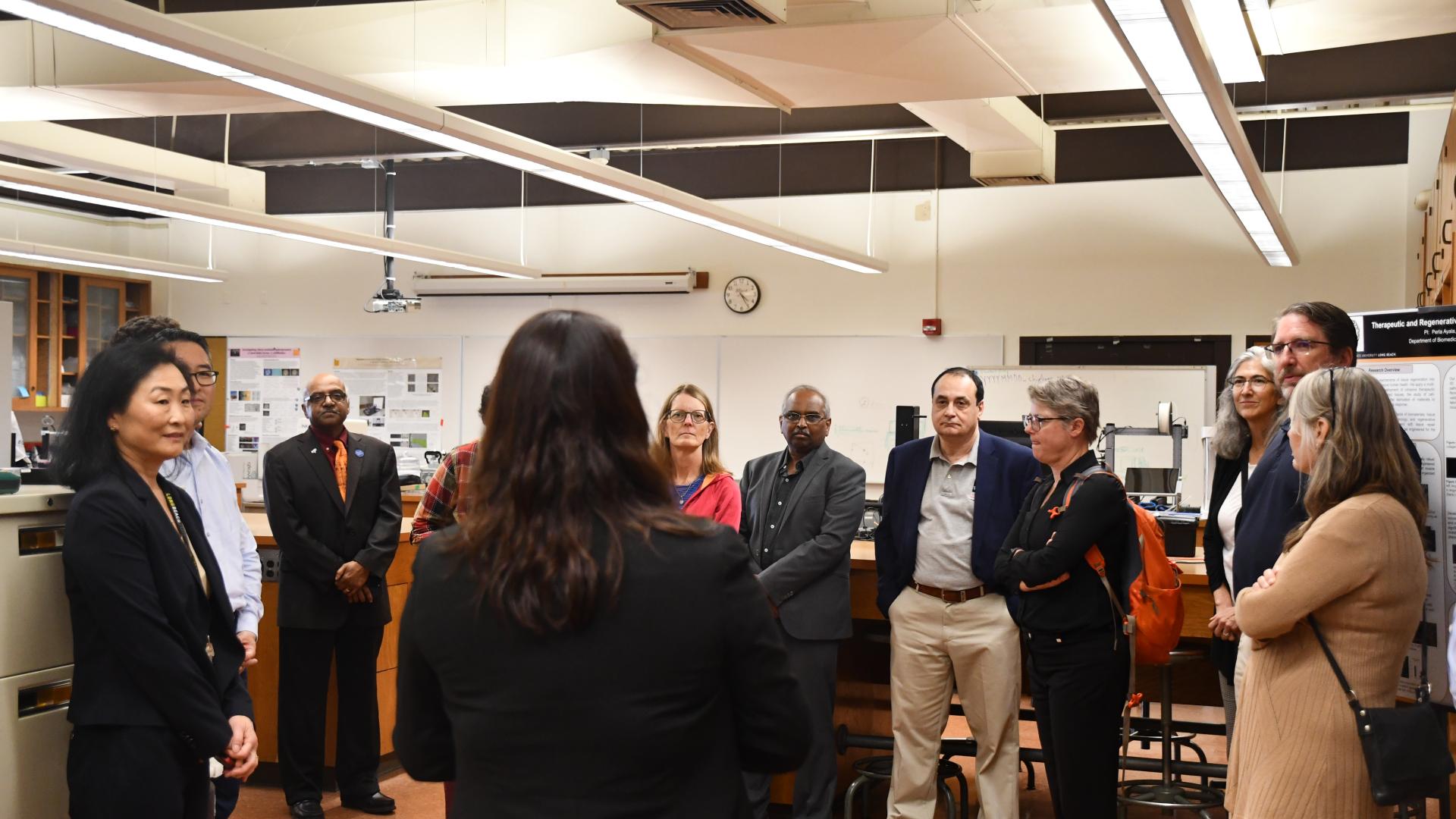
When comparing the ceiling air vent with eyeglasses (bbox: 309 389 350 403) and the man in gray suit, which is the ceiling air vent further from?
eyeglasses (bbox: 309 389 350 403)

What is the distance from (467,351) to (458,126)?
555 centimetres

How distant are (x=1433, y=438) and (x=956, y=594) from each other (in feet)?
4.60

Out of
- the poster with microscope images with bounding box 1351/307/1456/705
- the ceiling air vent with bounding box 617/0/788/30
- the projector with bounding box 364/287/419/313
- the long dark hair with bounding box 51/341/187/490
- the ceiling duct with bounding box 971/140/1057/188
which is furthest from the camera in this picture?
the projector with bounding box 364/287/419/313

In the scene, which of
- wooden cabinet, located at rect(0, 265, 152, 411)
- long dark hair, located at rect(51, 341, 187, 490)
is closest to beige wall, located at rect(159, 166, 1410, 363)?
wooden cabinet, located at rect(0, 265, 152, 411)

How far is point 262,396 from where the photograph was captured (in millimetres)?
Result: 10555

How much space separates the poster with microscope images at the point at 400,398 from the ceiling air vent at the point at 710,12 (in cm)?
631

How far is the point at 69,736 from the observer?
7.95 feet

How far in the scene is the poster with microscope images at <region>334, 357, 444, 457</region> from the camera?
401 inches

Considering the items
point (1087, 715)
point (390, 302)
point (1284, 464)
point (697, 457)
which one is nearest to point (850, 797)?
point (1087, 715)

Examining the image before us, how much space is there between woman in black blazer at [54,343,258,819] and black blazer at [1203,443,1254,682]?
2639 mm

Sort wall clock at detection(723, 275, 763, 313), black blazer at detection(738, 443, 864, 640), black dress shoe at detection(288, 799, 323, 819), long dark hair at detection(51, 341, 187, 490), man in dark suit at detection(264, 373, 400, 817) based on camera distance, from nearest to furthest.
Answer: long dark hair at detection(51, 341, 187, 490) < black blazer at detection(738, 443, 864, 640) < black dress shoe at detection(288, 799, 323, 819) < man in dark suit at detection(264, 373, 400, 817) < wall clock at detection(723, 275, 763, 313)

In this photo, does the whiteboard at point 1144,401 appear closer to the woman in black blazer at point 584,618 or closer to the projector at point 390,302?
the projector at point 390,302

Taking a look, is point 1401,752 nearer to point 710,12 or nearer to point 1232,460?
point 1232,460

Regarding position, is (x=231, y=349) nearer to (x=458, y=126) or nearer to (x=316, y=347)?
(x=316, y=347)
